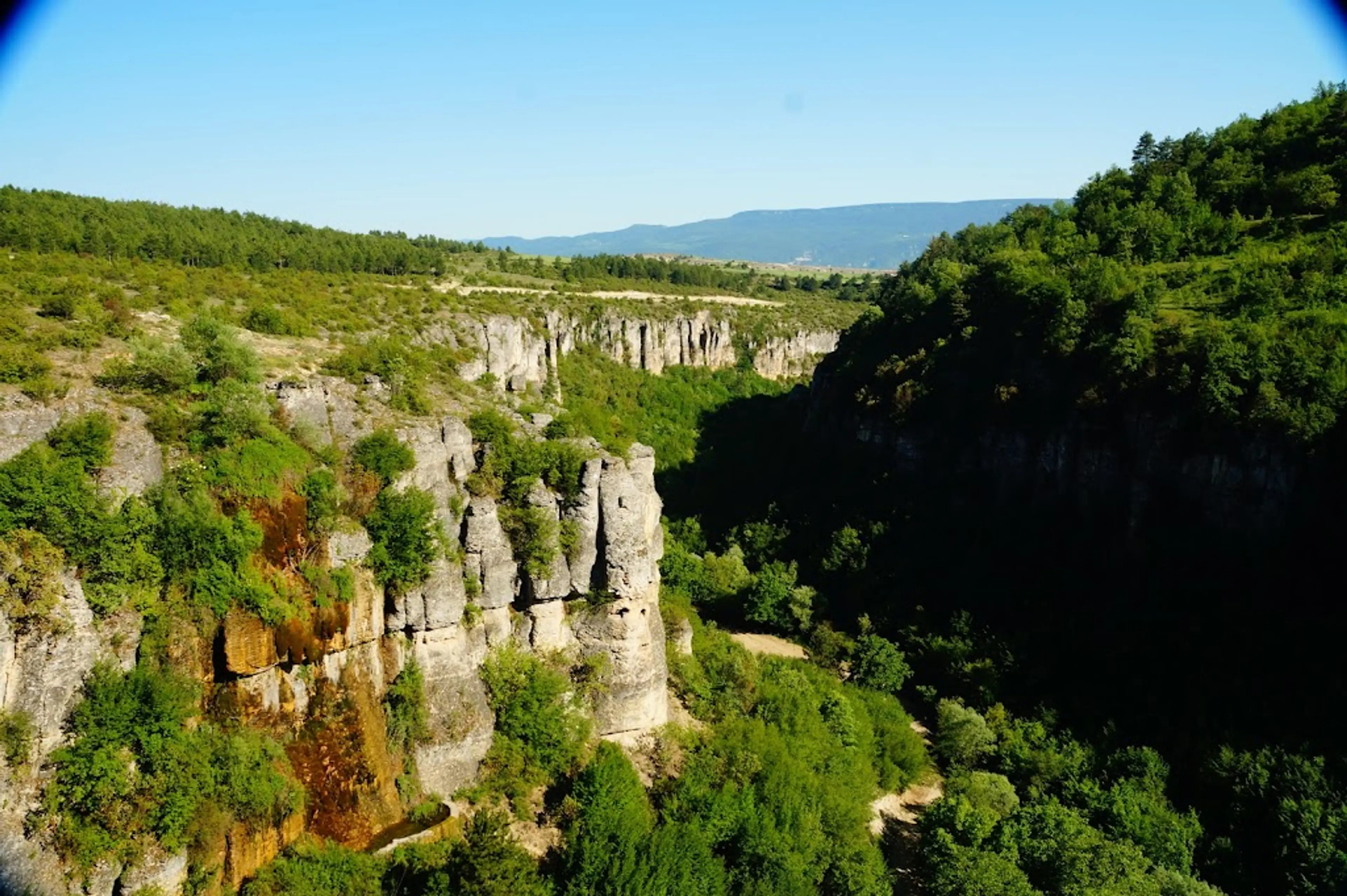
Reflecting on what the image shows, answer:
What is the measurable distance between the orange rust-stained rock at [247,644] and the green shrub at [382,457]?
16.2 ft

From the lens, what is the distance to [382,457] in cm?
2281

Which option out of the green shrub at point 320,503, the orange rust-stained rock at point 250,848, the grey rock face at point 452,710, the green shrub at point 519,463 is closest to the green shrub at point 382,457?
the green shrub at point 320,503

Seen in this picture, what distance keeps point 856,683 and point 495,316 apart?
38.3 metres

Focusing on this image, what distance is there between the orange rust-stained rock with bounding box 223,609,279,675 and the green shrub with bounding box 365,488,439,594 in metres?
3.37

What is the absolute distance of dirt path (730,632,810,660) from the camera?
43.7m

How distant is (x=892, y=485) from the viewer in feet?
186

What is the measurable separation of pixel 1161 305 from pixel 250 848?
5061 cm

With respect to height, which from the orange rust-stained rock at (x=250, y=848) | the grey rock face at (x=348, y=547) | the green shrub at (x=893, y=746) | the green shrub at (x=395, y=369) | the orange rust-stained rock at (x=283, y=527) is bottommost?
the green shrub at (x=893, y=746)

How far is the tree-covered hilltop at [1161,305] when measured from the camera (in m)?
39.5

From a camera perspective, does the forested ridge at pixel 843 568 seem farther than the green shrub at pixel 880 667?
No

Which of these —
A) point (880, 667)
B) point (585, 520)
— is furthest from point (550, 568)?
point (880, 667)

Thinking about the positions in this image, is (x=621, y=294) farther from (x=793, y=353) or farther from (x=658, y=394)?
(x=793, y=353)

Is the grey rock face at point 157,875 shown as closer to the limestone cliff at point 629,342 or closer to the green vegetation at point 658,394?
the limestone cliff at point 629,342

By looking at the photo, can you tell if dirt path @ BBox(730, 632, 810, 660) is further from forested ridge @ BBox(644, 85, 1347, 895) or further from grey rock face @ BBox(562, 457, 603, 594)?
grey rock face @ BBox(562, 457, 603, 594)
